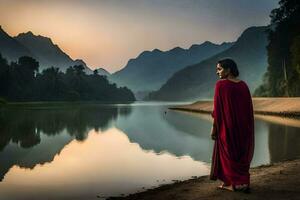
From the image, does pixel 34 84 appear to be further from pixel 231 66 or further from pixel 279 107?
pixel 231 66

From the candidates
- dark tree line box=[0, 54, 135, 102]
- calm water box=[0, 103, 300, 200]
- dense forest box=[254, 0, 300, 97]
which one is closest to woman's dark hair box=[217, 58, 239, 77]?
calm water box=[0, 103, 300, 200]

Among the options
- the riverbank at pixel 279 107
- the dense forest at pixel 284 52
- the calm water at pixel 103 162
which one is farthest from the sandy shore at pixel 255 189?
the dense forest at pixel 284 52

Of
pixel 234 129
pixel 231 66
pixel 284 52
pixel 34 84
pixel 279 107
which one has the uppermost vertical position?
pixel 284 52

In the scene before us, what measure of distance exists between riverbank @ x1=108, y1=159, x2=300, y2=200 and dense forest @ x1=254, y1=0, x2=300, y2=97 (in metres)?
49.8

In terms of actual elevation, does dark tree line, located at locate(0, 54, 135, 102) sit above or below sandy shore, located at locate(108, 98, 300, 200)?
above

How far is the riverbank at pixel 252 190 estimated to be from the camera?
9.14 m

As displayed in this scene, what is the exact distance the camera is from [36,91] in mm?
155875

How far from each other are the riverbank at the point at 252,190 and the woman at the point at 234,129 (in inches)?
15.0

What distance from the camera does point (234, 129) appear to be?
9.48 meters

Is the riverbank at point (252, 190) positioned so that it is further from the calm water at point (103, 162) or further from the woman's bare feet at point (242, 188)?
the calm water at point (103, 162)

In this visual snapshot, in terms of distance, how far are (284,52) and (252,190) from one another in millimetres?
64305

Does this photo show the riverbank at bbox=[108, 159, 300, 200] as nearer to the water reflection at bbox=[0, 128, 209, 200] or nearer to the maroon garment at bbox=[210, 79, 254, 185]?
the maroon garment at bbox=[210, 79, 254, 185]

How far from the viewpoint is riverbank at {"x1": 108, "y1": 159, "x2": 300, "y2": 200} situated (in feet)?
30.0

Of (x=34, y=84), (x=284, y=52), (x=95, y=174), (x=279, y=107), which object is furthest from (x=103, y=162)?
(x=34, y=84)
